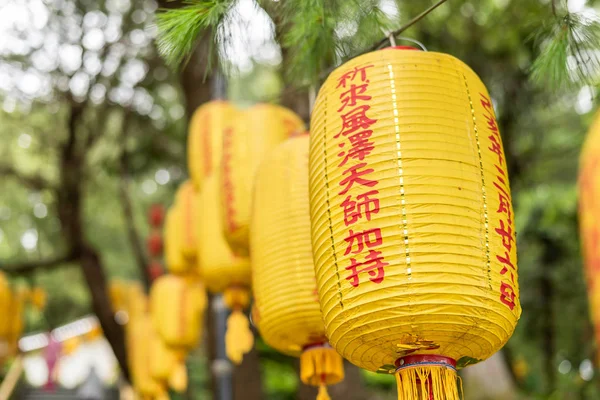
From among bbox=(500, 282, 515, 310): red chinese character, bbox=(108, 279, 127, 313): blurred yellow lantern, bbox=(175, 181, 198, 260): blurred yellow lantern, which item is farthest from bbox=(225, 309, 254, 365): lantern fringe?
bbox=(108, 279, 127, 313): blurred yellow lantern

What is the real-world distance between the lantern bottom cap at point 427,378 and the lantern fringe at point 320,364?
2.25 feet

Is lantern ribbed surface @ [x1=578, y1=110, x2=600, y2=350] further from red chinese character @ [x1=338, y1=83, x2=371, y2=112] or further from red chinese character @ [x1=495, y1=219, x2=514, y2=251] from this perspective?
red chinese character @ [x1=338, y1=83, x2=371, y2=112]

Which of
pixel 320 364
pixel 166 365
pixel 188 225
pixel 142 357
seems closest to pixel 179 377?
pixel 166 365

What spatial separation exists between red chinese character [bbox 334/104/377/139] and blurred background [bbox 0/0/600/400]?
2.77m

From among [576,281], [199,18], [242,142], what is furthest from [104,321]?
[199,18]

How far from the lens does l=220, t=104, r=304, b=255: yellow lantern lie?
3.12 m

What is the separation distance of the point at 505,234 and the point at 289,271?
2.72ft

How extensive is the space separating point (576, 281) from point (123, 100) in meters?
5.02

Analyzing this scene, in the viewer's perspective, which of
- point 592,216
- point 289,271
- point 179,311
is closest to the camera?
point 289,271

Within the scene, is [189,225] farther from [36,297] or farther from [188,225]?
[36,297]

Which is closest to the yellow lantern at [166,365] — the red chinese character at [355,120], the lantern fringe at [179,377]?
the lantern fringe at [179,377]

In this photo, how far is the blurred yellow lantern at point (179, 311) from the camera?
4906mm

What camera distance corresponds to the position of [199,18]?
2.10m

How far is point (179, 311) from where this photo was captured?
4.95m
